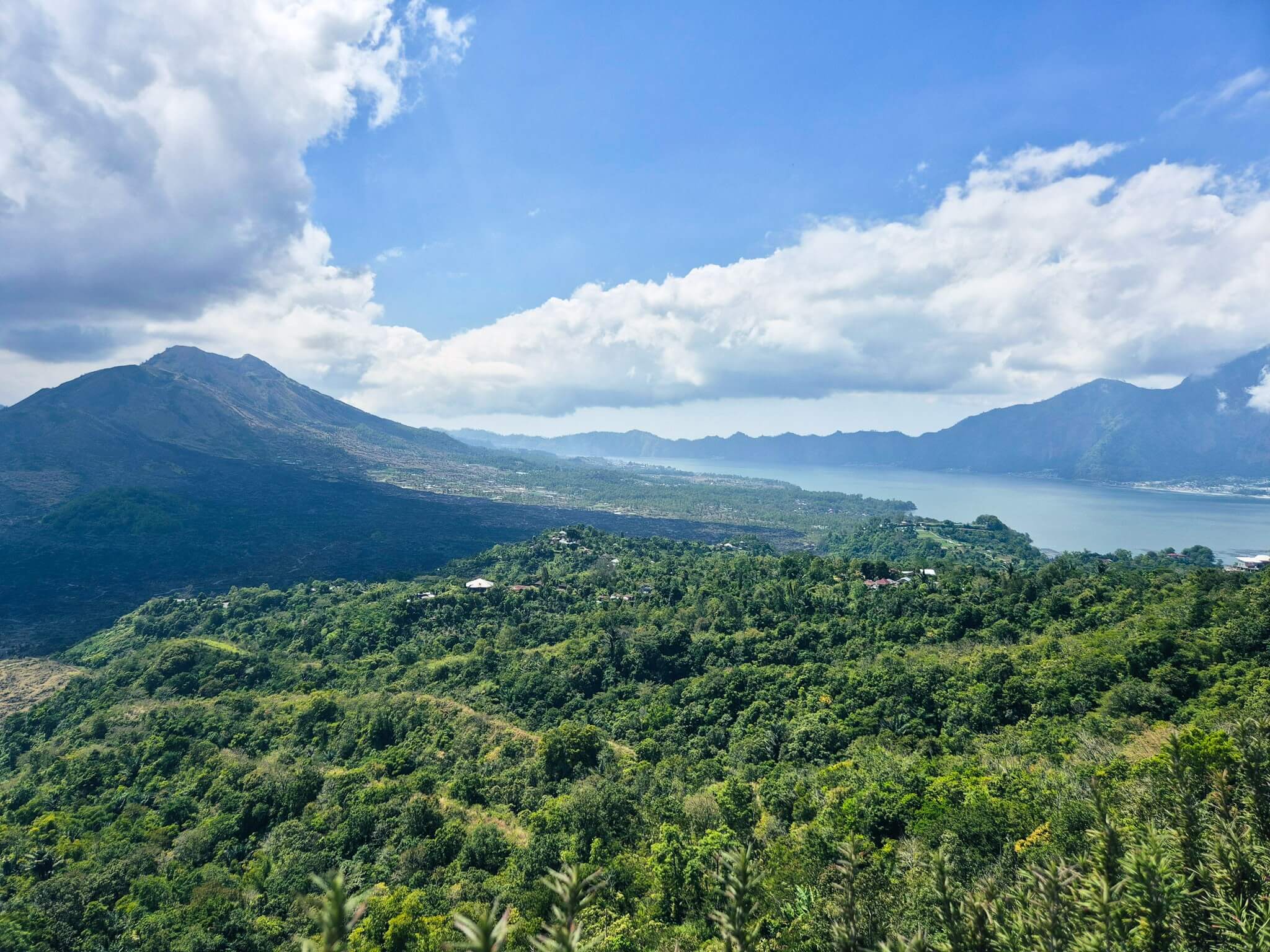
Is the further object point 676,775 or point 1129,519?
point 1129,519

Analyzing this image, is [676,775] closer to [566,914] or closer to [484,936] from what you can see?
[566,914]

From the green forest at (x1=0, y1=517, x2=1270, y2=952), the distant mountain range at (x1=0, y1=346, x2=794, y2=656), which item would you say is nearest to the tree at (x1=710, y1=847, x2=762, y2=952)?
the green forest at (x1=0, y1=517, x2=1270, y2=952)

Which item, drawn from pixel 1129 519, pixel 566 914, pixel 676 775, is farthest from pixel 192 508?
pixel 1129 519

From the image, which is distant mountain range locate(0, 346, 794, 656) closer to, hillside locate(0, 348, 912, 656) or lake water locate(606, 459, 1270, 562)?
hillside locate(0, 348, 912, 656)

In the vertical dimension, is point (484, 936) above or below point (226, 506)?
above

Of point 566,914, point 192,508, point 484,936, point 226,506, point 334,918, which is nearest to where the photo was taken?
point 334,918

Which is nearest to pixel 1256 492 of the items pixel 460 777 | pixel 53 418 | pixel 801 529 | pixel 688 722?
pixel 801 529

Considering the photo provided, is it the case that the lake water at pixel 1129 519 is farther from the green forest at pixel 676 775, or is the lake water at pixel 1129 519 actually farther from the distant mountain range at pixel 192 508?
the green forest at pixel 676 775

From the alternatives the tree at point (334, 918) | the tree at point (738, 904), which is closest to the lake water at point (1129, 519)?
the tree at point (738, 904)
